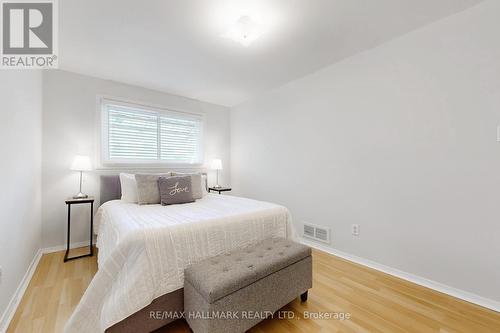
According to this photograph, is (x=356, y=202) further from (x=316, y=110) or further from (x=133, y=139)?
(x=133, y=139)

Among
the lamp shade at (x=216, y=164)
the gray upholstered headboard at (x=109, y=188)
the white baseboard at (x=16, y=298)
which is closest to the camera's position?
the white baseboard at (x=16, y=298)

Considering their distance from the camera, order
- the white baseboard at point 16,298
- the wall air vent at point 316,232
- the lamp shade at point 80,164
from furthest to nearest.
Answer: the wall air vent at point 316,232 < the lamp shade at point 80,164 < the white baseboard at point 16,298

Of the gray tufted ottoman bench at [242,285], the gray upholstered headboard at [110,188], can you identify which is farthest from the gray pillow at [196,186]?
the gray tufted ottoman bench at [242,285]

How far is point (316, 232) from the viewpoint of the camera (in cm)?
295

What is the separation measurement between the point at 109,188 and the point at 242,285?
2528 millimetres

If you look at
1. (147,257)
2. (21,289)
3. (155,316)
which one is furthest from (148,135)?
(155,316)

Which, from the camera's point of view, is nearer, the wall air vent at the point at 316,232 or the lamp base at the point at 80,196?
the lamp base at the point at 80,196

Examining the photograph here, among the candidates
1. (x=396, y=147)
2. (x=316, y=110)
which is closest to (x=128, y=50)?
(x=316, y=110)

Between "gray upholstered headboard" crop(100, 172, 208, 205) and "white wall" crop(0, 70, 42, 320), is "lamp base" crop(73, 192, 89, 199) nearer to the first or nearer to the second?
"gray upholstered headboard" crop(100, 172, 208, 205)

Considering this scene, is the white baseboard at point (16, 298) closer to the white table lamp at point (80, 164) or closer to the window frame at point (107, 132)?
→ the white table lamp at point (80, 164)

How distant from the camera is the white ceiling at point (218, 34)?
1.75 meters

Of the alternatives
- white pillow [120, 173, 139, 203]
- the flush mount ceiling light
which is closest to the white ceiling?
the flush mount ceiling light

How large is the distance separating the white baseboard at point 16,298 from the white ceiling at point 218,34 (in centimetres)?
232

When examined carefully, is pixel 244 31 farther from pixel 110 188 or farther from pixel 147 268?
pixel 110 188
